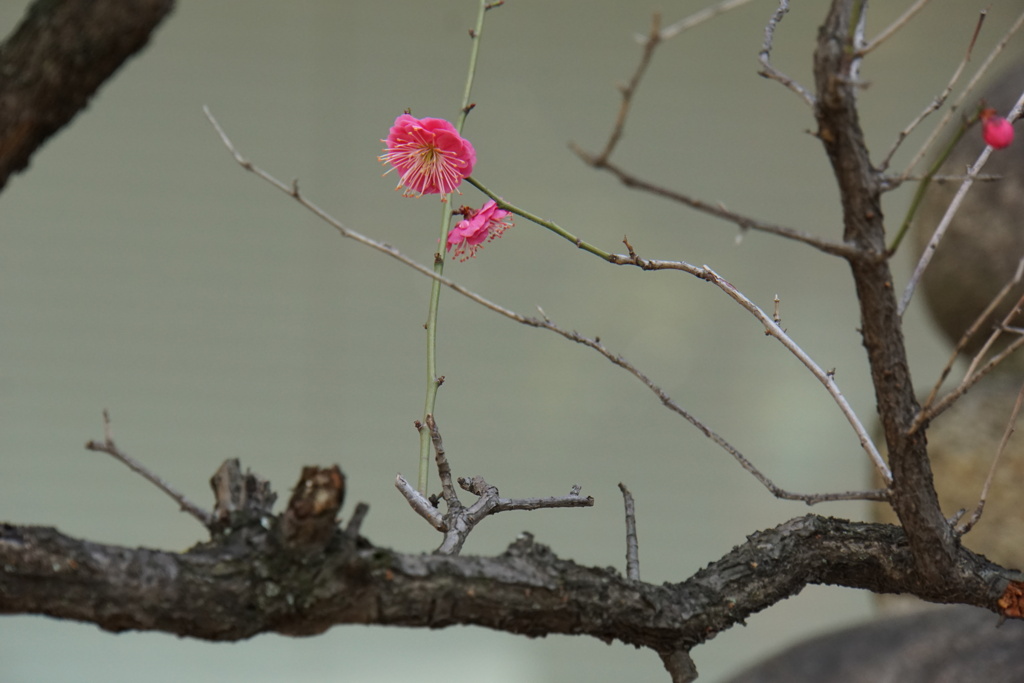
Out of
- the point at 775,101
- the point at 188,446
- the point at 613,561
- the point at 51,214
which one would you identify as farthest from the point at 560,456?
the point at 51,214

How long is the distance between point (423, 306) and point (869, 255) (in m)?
2.42

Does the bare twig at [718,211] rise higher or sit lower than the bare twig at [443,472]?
lower

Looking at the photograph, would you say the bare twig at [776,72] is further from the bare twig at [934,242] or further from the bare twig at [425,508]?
the bare twig at [425,508]

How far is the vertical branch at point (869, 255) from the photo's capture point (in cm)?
43

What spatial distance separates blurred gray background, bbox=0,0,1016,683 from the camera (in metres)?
2.66

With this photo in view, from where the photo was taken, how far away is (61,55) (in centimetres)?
39

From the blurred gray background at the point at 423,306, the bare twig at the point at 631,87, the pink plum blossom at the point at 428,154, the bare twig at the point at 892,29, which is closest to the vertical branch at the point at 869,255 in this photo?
the bare twig at the point at 892,29

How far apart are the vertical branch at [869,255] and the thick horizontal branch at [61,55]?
10.8 inches

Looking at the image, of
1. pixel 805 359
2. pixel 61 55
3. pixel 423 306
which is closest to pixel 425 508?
pixel 805 359

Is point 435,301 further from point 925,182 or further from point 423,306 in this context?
point 423,306

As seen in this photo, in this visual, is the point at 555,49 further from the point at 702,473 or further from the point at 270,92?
the point at 702,473

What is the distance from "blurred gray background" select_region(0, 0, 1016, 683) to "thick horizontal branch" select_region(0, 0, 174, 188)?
2249 mm

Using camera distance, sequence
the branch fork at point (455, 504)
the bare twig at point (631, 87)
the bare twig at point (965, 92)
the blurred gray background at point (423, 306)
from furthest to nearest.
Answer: the blurred gray background at point (423, 306)
the branch fork at point (455, 504)
the bare twig at point (965, 92)
the bare twig at point (631, 87)

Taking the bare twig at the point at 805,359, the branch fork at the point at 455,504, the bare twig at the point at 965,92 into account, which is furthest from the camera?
the branch fork at the point at 455,504
